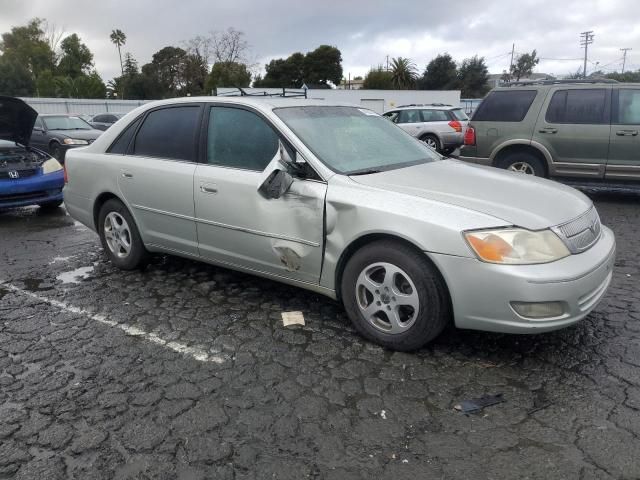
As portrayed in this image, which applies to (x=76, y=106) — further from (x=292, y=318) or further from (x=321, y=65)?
(x=321, y=65)

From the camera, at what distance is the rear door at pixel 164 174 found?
4.21 m

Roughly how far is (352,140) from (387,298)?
1376 mm

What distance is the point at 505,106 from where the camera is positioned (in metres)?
8.20

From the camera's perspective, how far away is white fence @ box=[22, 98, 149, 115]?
3054 cm

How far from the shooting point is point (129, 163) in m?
4.61

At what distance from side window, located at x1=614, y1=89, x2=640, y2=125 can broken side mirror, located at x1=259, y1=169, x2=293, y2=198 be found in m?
6.19

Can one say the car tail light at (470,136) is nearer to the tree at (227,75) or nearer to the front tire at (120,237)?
the front tire at (120,237)

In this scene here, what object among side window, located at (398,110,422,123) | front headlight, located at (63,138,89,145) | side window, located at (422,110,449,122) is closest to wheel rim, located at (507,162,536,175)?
side window, located at (422,110,449,122)

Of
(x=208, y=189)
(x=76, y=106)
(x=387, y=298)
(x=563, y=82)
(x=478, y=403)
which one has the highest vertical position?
(x=76, y=106)

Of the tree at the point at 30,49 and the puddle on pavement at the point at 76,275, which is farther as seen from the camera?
the tree at the point at 30,49

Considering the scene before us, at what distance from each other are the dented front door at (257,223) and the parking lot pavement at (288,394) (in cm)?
43

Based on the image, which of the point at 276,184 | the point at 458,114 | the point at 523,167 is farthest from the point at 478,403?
the point at 458,114

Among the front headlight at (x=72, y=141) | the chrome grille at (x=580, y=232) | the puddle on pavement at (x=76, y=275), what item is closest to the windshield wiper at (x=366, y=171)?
the chrome grille at (x=580, y=232)

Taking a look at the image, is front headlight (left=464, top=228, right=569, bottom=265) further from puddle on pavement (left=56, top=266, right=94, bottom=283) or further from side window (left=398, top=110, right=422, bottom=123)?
side window (left=398, top=110, right=422, bottom=123)
